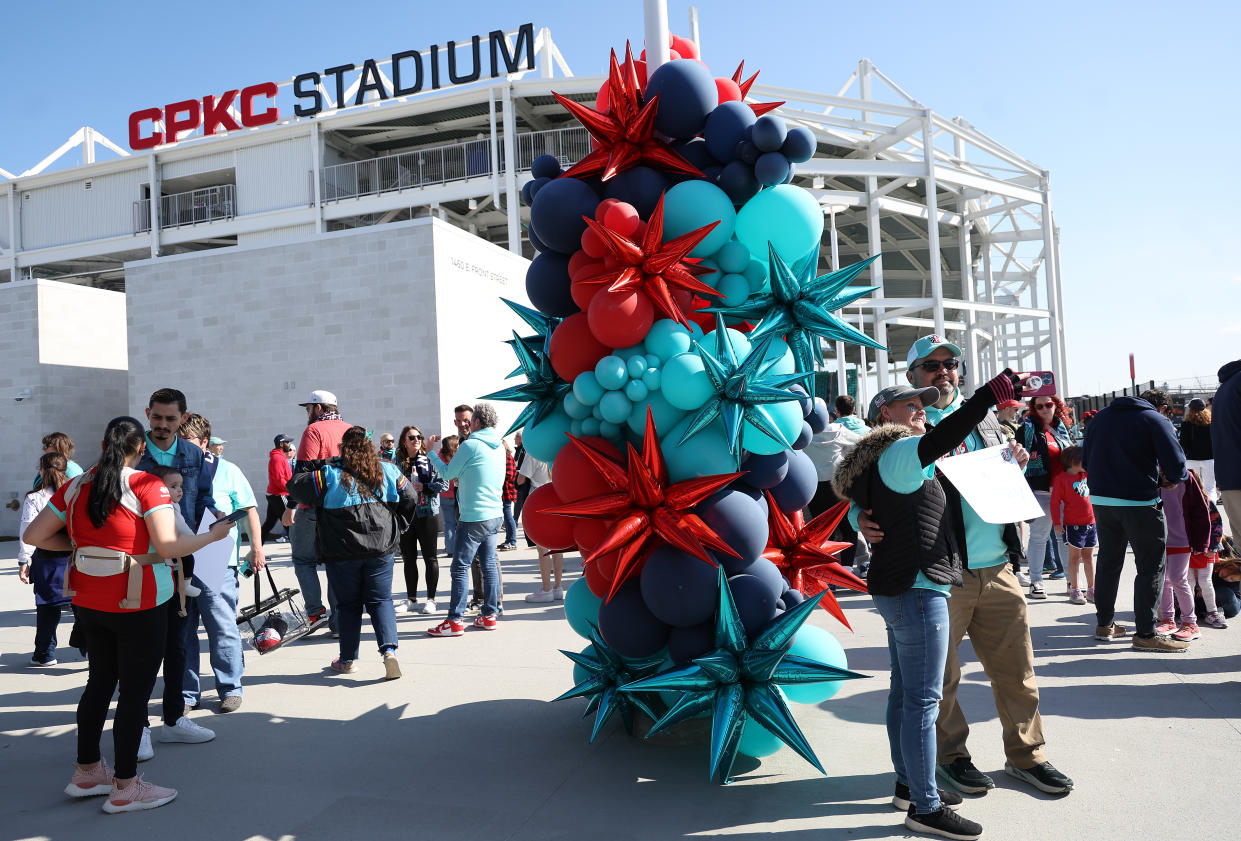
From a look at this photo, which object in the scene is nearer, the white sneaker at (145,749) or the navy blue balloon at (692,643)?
the navy blue balloon at (692,643)

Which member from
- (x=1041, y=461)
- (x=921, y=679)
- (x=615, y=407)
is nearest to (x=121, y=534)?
(x=615, y=407)

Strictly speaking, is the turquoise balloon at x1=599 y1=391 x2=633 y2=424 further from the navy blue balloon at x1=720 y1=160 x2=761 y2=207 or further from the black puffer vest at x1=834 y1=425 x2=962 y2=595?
the navy blue balloon at x1=720 y1=160 x2=761 y2=207

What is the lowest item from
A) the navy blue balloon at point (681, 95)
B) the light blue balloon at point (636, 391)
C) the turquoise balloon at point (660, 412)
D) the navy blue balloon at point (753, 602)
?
the navy blue balloon at point (753, 602)

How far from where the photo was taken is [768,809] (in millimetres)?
3404

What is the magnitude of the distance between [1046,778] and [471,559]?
4762mm

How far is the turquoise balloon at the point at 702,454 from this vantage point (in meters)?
3.65

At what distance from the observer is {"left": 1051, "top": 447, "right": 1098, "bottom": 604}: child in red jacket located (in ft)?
23.8

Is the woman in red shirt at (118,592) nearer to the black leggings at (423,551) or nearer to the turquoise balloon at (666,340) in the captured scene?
the turquoise balloon at (666,340)

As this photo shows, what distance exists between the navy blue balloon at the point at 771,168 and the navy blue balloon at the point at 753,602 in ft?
6.09

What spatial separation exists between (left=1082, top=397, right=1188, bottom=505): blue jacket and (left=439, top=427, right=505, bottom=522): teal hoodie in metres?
4.52

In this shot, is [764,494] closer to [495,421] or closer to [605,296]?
[605,296]

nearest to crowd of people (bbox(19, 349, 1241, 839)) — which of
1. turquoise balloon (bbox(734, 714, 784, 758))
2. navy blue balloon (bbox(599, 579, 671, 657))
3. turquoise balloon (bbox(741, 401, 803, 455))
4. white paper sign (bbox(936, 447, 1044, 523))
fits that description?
white paper sign (bbox(936, 447, 1044, 523))

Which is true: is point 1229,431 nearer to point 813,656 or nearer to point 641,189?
point 813,656

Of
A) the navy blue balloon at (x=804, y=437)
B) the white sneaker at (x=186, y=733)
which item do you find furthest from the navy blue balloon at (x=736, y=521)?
the white sneaker at (x=186, y=733)
